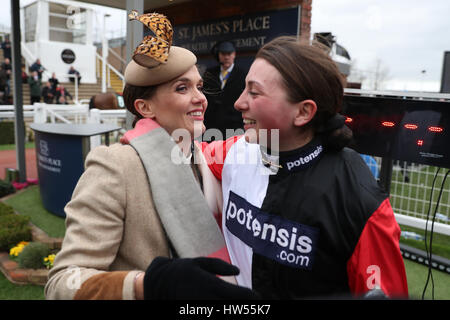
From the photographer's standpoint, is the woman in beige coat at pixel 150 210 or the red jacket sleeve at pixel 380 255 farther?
the red jacket sleeve at pixel 380 255

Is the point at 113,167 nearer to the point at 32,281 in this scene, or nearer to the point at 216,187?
the point at 216,187

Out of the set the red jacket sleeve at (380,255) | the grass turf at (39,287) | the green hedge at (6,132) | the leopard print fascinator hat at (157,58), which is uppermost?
the leopard print fascinator hat at (157,58)

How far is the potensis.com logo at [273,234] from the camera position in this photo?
4.17ft

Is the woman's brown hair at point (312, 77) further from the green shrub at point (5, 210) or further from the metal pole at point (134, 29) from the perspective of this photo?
the green shrub at point (5, 210)

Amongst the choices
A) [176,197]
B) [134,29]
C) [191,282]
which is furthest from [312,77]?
[134,29]

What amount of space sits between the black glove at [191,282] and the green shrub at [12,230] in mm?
3604

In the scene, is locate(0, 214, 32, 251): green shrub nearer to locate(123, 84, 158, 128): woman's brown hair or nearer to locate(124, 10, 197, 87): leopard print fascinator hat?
locate(123, 84, 158, 128): woman's brown hair

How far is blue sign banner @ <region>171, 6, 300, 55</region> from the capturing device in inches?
194

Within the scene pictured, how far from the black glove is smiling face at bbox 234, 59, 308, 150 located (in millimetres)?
596

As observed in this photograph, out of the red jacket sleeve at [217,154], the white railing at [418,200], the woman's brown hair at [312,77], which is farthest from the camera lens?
the white railing at [418,200]

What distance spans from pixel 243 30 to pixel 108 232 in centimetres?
490

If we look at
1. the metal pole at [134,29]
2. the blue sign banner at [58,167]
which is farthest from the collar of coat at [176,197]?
the blue sign banner at [58,167]

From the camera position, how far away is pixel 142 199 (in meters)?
1.19
